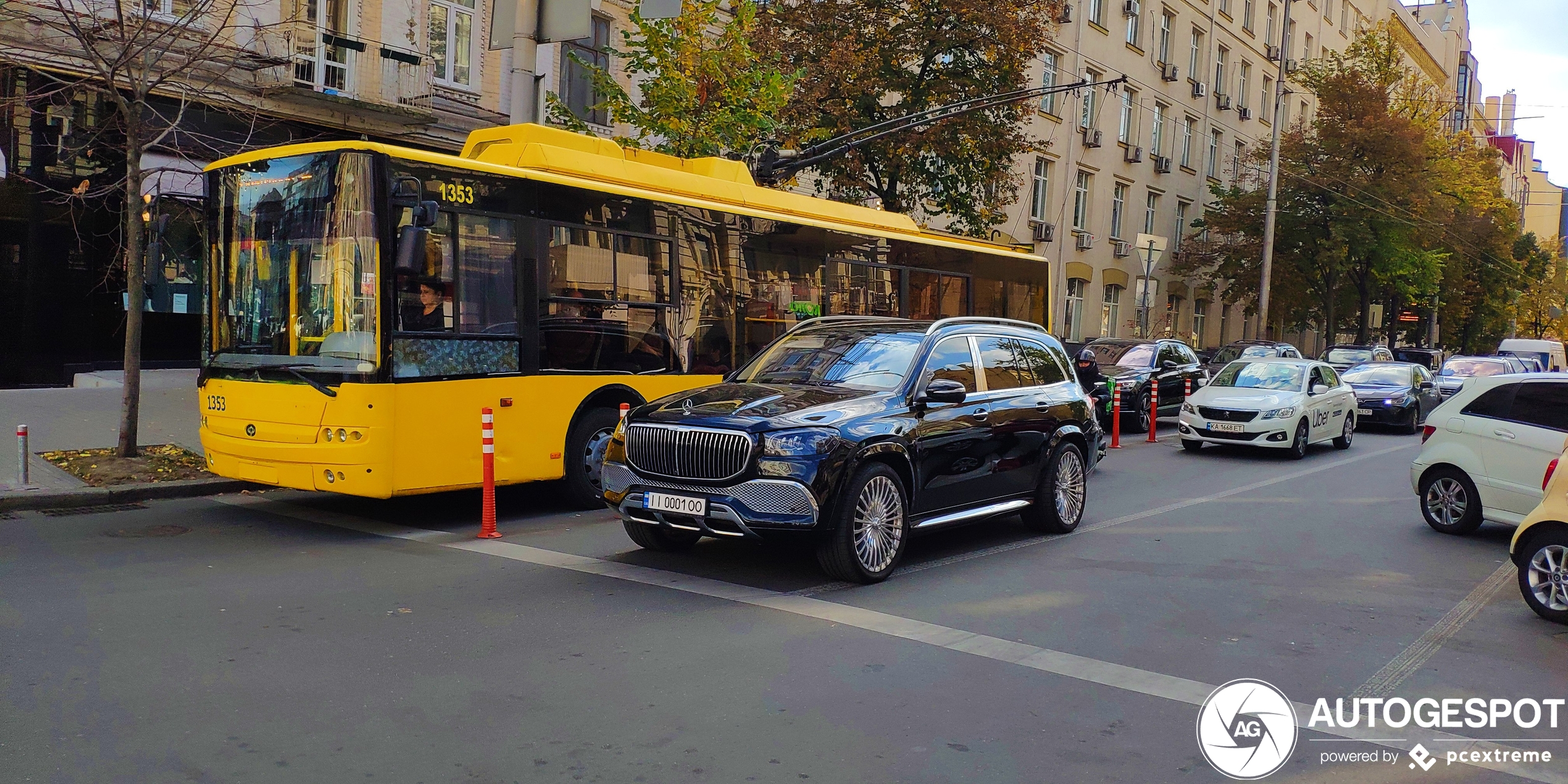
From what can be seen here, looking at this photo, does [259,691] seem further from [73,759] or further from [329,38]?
[329,38]

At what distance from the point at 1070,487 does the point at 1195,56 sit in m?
40.1

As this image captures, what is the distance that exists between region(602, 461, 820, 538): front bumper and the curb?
5.70 metres

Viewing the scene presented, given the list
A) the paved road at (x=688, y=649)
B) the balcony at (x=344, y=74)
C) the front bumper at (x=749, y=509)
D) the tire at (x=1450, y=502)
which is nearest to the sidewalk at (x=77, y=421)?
the paved road at (x=688, y=649)

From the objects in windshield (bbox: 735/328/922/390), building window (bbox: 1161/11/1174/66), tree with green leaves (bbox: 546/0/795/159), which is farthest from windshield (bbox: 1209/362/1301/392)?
building window (bbox: 1161/11/1174/66)

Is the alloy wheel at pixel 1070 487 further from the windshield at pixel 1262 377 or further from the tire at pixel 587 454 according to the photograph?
the windshield at pixel 1262 377

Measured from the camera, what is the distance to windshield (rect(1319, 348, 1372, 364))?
3189 cm

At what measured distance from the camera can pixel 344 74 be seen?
19.0 metres

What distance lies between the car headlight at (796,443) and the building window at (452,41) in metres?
15.3

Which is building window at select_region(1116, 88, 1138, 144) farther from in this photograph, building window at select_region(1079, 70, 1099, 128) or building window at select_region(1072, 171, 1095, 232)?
building window at select_region(1072, 171, 1095, 232)

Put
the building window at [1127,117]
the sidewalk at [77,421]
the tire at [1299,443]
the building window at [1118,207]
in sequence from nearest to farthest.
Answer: the sidewalk at [77,421] → the tire at [1299,443] → the building window at [1127,117] → the building window at [1118,207]

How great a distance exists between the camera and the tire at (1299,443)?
17.1m

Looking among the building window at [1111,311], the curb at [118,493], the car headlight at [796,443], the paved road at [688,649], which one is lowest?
the curb at [118,493]

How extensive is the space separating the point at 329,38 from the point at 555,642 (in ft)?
50.4

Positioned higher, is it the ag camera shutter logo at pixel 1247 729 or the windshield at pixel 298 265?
the windshield at pixel 298 265
